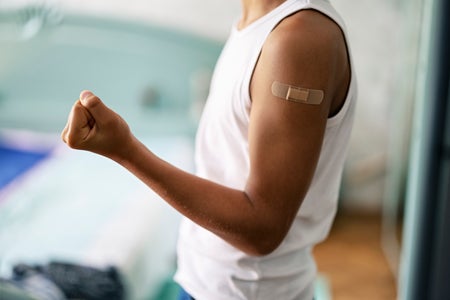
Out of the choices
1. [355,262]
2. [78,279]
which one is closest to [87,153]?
[78,279]

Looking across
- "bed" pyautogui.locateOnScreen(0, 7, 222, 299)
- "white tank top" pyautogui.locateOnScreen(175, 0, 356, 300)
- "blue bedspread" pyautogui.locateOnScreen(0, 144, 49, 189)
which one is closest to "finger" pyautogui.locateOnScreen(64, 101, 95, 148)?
"white tank top" pyautogui.locateOnScreen(175, 0, 356, 300)

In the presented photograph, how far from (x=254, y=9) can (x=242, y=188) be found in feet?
0.83

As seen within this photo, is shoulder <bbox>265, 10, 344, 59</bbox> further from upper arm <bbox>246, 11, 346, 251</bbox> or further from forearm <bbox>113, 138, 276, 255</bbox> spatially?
forearm <bbox>113, 138, 276, 255</bbox>

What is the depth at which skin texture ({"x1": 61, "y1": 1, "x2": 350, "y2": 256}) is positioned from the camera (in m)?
0.70

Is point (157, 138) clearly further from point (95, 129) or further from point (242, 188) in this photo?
point (95, 129)

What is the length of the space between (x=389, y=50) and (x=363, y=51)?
0.12m

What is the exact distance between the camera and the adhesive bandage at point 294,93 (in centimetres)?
70

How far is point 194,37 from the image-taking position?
8.85ft

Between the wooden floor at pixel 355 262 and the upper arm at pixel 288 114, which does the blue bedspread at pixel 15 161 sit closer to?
the wooden floor at pixel 355 262

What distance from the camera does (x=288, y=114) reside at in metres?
0.71

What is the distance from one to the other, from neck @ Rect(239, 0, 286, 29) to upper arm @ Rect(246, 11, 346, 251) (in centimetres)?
8

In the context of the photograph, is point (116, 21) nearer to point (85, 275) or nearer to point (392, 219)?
point (85, 275)

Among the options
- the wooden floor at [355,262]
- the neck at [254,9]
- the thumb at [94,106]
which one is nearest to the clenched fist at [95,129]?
the thumb at [94,106]

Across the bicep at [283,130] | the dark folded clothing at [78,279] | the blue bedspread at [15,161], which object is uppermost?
the bicep at [283,130]
